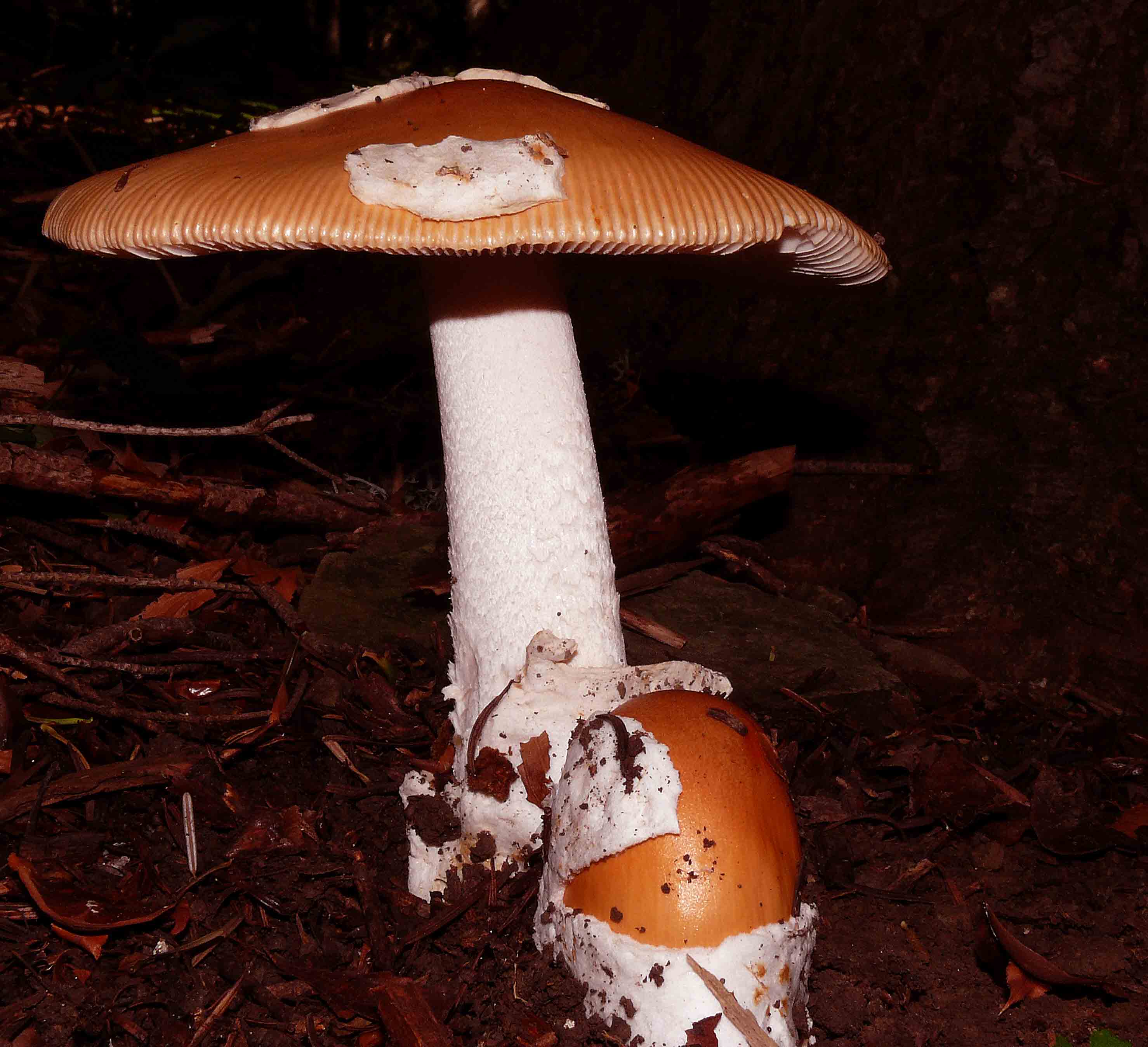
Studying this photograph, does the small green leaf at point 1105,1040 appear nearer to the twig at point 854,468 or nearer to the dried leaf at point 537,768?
the dried leaf at point 537,768

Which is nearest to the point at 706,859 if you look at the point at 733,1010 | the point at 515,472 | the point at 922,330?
the point at 733,1010

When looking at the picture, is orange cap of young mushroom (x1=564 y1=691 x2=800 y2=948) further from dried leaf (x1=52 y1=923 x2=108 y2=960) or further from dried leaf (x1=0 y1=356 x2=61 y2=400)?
dried leaf (x1=0 y1=356 x2=61 y2=400)

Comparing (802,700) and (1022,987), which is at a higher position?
(1022,987)

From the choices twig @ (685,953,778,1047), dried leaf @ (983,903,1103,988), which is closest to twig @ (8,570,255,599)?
twig @ (685,953,778,1047)

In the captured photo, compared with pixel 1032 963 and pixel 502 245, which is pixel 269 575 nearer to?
pixel 502 245

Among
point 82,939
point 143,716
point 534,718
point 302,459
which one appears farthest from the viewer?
point 302,459

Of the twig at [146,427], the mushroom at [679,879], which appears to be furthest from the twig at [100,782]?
the mushroom at [679,879]

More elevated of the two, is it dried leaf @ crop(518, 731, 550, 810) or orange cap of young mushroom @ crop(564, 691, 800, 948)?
orange cap of young mushroom @ crop(564, 691, 800, 948)

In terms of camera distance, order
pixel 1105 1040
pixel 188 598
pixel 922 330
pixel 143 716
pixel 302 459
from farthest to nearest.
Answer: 1. pixel 922 330
2. pixel 302 459
3. pixel 188 598
4. pixel 143 716
5. pixel 1105 1040
